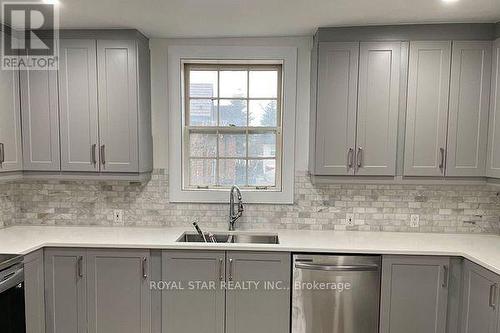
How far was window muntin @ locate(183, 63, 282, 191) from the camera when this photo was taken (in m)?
2.88

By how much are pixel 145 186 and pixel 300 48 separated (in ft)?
5.85

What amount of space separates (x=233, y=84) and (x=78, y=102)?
126cm

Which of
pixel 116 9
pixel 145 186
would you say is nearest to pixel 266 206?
pixel 145 186

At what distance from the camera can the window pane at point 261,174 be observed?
292 centimetres

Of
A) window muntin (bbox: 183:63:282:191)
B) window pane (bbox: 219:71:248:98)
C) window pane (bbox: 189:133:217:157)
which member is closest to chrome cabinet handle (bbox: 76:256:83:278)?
window muntin (bbox: 183:63:282:191)

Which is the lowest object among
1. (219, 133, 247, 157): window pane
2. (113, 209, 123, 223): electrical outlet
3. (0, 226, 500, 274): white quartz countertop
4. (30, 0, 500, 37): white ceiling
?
(0, 226, 500, 274): white quartz countertop

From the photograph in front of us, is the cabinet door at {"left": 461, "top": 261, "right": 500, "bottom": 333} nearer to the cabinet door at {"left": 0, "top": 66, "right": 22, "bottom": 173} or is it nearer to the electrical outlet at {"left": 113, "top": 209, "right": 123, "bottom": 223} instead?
the electrical outlet at {"left": 113, "top": 209, "right": 123, "bottom": 223}

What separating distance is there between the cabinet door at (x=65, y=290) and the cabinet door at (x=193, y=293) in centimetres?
60

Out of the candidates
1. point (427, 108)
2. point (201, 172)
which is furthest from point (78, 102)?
point (427, 108)

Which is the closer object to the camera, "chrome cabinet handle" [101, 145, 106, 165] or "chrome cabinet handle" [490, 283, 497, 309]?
"chrome cabinet handle" [490, 283, 497, 309]

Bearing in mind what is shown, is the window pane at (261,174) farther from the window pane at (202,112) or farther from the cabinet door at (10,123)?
the cabinet door at (10,123)

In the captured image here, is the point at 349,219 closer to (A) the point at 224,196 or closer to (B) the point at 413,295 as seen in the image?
(B) the point at 413,295

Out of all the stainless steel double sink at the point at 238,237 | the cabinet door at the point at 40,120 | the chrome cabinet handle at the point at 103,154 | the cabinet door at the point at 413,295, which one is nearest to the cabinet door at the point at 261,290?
the stainless steel double sink at the point at 238,237

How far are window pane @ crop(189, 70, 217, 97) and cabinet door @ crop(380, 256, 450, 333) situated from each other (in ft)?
6.36
